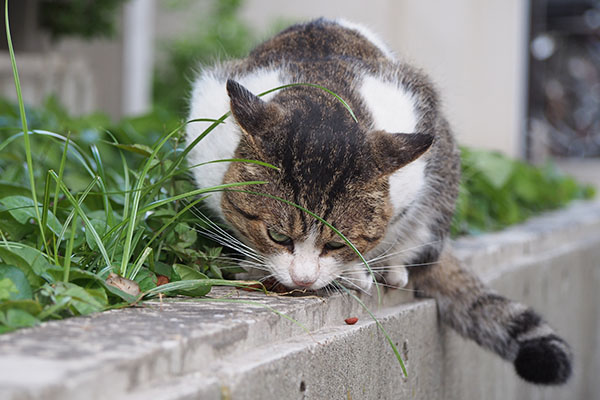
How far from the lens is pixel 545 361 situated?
263cm

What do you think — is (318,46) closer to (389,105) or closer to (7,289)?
(389,105)

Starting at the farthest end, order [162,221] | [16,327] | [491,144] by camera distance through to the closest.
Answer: [491,144]
[162,221]
[16,327]

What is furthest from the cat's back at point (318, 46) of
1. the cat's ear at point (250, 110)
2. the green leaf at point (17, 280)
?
the green leaf at point (17, 280)

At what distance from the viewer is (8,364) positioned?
126 cm

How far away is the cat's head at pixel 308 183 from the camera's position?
2221 mm

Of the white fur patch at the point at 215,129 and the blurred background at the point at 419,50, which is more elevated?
the blurred background at the point at 419,50

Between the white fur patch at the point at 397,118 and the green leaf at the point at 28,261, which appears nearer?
the green leaf at the point at 28,261

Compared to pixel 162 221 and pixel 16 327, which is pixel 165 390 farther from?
pixel 162 221

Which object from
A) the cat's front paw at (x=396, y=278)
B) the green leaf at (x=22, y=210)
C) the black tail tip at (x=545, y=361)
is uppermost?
the green leaf at (x=22, y=210)

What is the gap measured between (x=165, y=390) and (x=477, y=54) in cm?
964

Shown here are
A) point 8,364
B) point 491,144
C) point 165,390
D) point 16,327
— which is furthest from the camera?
point 491,144

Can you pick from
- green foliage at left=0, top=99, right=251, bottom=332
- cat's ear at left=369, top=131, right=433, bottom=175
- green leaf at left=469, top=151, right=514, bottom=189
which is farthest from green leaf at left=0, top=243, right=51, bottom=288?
green leaf at left=469, top=151, right=514, bottom=189

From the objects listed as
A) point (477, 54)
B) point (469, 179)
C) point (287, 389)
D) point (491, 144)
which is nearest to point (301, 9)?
point (477, 54)

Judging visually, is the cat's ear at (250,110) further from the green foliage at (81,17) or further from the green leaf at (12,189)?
the green foliage at (81,17)
